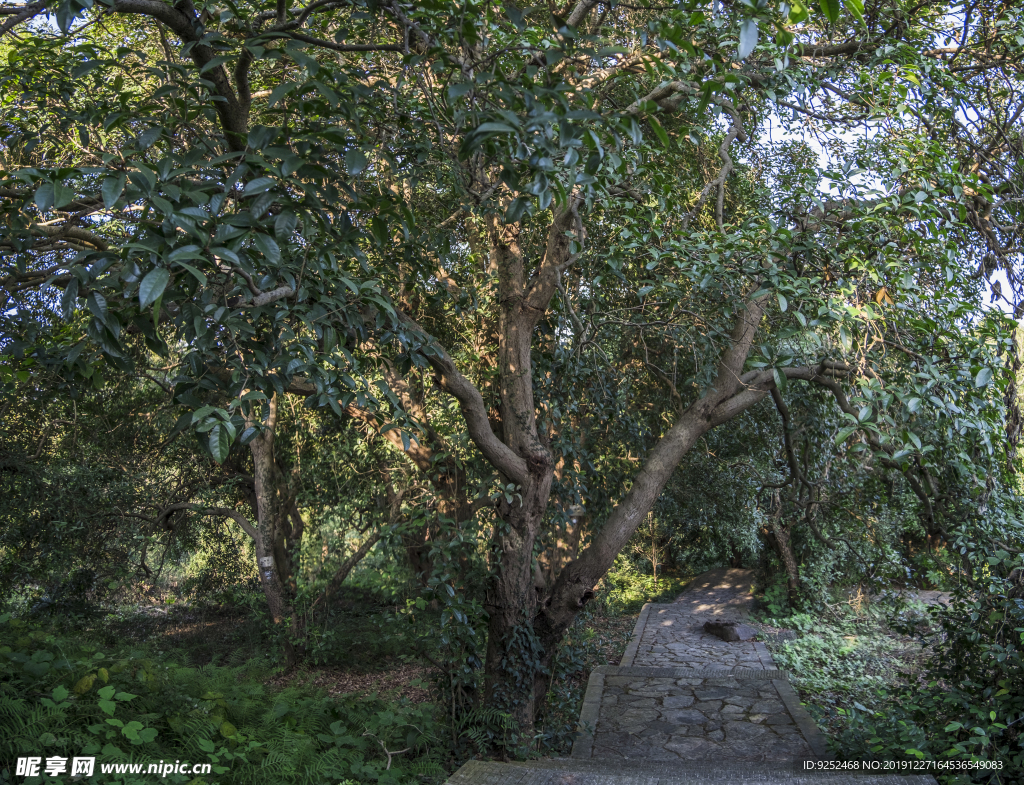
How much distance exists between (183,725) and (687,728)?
4728 millimetres

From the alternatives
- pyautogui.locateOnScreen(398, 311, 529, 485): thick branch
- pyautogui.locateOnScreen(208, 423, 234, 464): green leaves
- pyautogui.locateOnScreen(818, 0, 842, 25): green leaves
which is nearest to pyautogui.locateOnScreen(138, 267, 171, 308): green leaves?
pyautogui.locateOnScreen(208, 423, 234, 464): green leaves

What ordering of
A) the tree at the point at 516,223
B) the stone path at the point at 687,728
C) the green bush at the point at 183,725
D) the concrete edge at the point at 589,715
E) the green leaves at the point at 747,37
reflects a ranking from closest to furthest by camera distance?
the green leaves at the point at 747,37, the tree at the point at 516,223, the green bush at the point at 183,725, the stone path at the point at 687,728, the concrete edge at the point at 589,715

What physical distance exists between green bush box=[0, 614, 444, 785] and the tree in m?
0.96

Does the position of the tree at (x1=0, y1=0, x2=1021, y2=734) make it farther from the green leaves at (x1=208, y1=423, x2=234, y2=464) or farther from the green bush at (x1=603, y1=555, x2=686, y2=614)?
the green bush at (x1=603, y1=555, x2=686, y2=614)

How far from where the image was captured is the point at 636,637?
10.4 metres

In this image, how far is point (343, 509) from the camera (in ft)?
29.0

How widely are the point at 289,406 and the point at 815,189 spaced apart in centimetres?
621

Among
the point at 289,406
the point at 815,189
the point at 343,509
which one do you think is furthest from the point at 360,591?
the point at 815,189

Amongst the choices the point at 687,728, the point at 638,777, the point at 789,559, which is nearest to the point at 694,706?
the point at 687,728

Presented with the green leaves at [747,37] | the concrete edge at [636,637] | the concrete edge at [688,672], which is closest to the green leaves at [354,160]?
the green leaves at [747,37]

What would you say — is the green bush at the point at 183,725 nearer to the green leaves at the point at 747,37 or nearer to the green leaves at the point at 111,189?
the green leaves at the point at 111,189

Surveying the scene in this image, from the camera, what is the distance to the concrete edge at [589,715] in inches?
230

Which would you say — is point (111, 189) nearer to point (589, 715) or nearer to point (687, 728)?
point (589, 715)

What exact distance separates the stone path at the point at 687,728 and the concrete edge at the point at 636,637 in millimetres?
38
